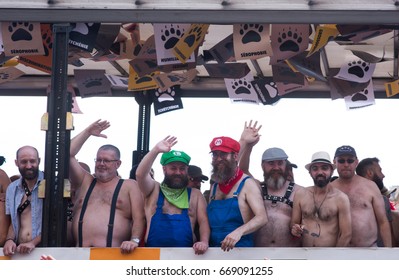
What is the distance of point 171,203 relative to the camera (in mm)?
6973

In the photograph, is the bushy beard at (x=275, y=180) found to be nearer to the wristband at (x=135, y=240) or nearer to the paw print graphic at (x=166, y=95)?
the wristband at (x=135, y=240)

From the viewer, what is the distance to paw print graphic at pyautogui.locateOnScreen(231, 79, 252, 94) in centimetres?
979

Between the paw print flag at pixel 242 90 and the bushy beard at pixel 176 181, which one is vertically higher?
the paw print flag at pixel 242 90

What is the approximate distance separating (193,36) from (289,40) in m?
0.91

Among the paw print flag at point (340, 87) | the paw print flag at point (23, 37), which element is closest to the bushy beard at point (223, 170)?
the paw print flag at point (23, 37)

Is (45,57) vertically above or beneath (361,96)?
above

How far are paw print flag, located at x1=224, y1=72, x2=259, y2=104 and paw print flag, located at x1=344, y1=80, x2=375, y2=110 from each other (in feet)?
3.81

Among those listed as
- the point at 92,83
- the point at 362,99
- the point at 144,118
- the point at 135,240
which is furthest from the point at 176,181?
the point at 92,83

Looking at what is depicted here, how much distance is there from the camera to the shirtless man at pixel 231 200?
22.1 ft

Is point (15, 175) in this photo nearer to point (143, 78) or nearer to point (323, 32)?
point (143, 78)

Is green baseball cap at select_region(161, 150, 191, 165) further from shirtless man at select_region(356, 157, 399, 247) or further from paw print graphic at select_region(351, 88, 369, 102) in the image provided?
paw print graphic at select_region(351, 88, 369, 102)

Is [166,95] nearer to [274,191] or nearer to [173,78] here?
[173,78]

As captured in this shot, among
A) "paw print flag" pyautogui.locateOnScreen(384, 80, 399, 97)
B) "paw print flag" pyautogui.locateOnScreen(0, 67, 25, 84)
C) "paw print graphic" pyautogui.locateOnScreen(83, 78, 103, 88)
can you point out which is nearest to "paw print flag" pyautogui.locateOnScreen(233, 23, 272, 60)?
"paw print flag" pyautogui.locateOnScreen(384, 80, 399, 97)
